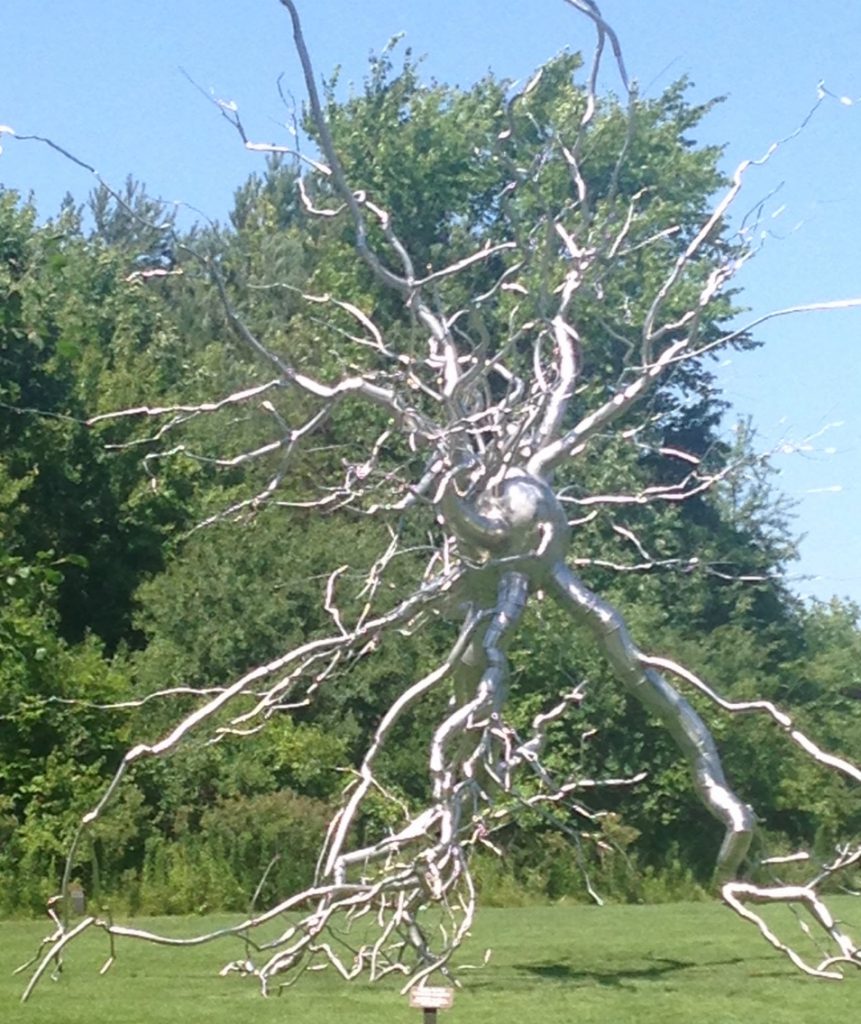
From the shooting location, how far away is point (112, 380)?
28.5 m

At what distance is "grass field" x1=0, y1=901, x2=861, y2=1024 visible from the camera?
10.9 metres

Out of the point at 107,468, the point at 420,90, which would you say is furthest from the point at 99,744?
the point at 420,90

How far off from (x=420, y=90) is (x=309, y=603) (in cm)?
1355

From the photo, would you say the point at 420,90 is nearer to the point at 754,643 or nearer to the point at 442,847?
the point at 754,643

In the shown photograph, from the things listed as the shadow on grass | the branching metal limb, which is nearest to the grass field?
the shadow on grass

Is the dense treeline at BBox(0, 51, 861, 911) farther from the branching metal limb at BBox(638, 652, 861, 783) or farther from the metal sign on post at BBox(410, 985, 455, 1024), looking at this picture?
the metal sign on post at BBox(410, 985, 455, 1024)

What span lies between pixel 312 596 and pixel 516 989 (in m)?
13.5

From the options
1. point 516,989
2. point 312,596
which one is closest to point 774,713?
point 516,989

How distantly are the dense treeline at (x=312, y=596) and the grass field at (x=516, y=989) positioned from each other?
3.72 metres

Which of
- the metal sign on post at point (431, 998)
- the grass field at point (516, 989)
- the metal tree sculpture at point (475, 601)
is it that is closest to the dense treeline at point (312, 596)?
the grass field at point (516, 989)

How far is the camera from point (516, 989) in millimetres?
12242

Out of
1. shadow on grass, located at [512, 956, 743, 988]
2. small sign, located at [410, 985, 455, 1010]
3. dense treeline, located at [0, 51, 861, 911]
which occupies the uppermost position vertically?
dense treeline, located at [0, 51, 861, 911]

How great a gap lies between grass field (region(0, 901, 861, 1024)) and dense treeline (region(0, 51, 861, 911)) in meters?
3.72

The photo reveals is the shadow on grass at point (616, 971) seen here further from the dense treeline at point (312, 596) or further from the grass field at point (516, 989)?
the dense treeline at point (312, 596)
